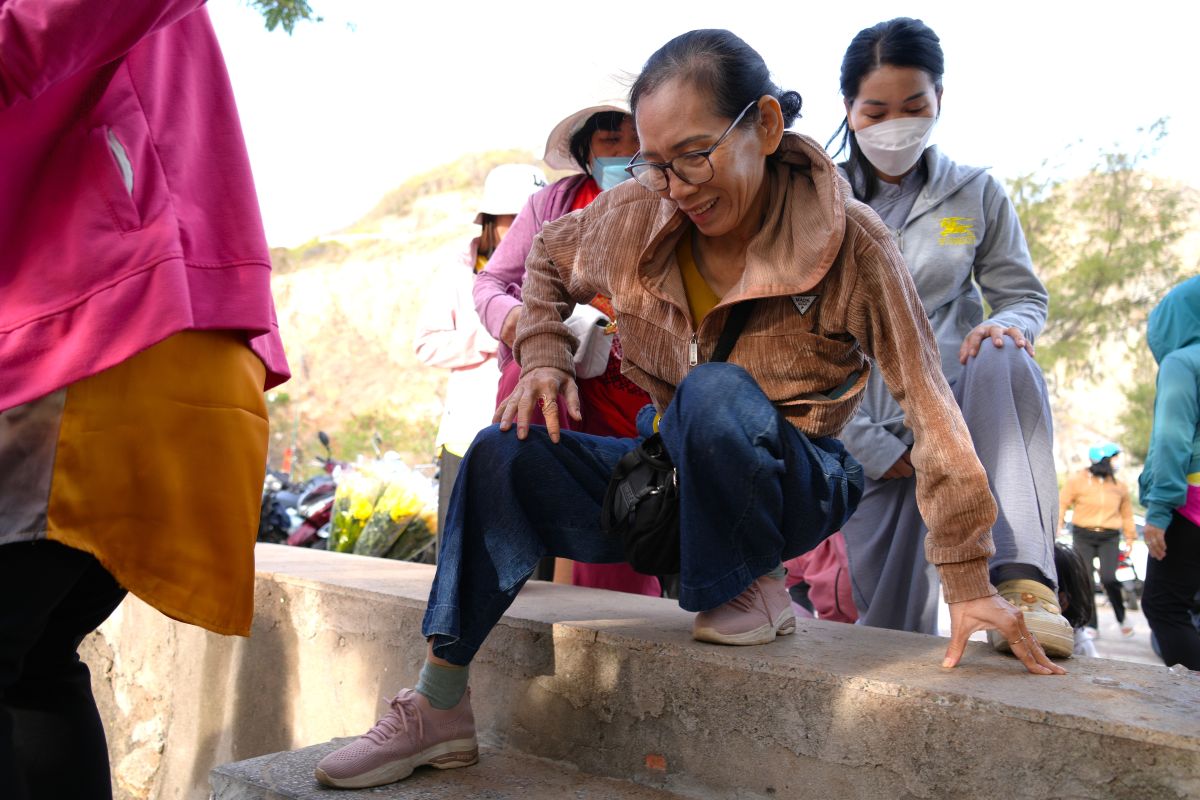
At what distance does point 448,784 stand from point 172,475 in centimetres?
87

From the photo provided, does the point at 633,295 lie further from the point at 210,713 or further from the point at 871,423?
the point at 210,713

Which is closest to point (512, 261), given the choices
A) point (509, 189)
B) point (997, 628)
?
point (509, 189)

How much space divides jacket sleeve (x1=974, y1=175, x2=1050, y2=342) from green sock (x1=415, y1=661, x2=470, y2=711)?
1.64 metres

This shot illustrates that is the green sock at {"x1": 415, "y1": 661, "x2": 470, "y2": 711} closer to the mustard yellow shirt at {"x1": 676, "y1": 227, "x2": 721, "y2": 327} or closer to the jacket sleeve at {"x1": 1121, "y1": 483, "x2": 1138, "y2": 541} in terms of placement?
the mustard yellow shirt at {"x1": 676, "y1": 227, "x2": 721, "y2": 327}

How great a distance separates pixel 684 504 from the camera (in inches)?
77.8

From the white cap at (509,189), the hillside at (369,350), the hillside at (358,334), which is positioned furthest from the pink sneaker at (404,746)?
the hillside at (369,350)

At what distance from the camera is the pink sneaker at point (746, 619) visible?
2072mm

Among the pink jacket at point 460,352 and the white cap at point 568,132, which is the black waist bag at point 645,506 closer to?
the white cap at point 568,132

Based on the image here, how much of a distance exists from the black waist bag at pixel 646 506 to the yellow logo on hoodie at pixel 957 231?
113 cm

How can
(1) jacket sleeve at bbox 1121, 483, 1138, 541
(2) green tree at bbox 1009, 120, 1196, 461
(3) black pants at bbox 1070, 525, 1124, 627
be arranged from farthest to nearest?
(2) green tree at bbox 1009, 120, 1196, 461, (3) black pants at bbox 1070, 525, 1124, 627, (1) jacket sleeve at bbox 1121, 483, 1138, 541

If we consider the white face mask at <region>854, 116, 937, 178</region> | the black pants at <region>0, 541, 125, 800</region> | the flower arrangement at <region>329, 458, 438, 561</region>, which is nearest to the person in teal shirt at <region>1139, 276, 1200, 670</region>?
the white face mask at <region>854, 116, 937, 178</region>

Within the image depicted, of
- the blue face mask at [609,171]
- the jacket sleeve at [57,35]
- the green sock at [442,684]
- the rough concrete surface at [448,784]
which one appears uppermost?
the blue face mask at [609,171]

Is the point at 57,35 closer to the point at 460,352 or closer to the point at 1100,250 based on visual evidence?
the point at 460,352

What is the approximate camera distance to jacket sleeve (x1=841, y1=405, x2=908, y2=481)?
8.79 ft
